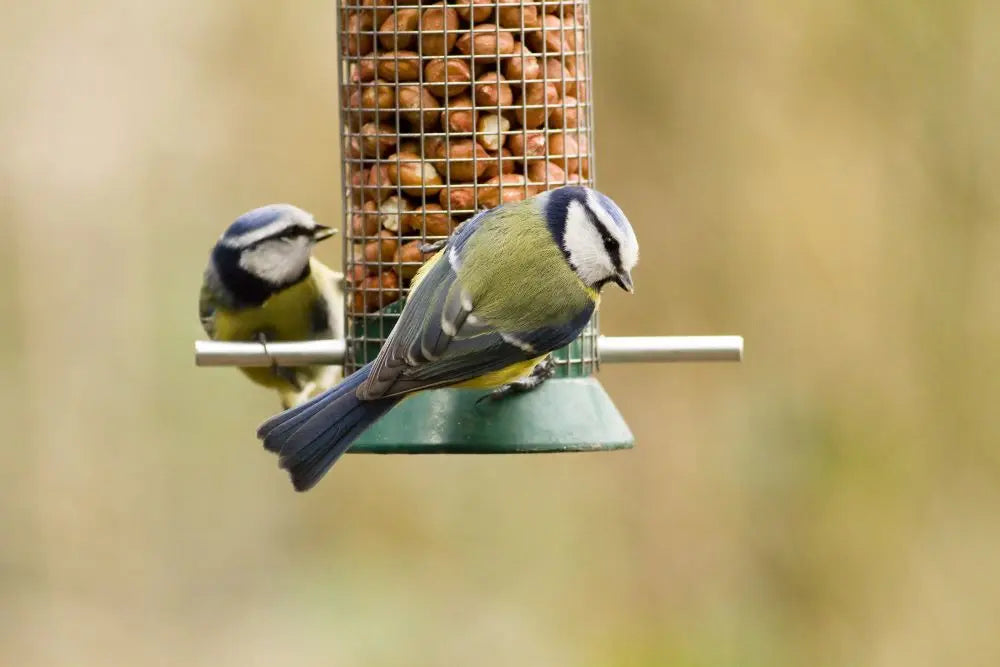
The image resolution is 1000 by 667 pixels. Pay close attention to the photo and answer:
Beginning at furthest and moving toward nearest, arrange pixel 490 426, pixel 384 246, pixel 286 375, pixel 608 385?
1. pixel 608 385
2. pixel 286 375
3. pixel 384 246
4. pixel 490 426

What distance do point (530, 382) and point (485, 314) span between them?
0.37 meters

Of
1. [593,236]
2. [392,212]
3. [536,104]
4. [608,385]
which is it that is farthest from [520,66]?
[608,385]

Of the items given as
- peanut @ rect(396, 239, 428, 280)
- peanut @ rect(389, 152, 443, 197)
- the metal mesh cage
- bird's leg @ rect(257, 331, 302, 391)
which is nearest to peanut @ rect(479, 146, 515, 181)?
the metal mesh cage

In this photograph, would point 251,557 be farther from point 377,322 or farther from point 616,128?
point 377,322

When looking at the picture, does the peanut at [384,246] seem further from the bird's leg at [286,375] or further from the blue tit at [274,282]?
the bird's leg at [286,375]

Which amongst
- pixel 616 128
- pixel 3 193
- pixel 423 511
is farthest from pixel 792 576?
pixel 3 193

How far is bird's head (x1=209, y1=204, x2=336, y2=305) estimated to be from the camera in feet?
12.4

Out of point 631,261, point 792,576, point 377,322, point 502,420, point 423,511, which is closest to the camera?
point 631,261

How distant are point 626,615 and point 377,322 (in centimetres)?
275

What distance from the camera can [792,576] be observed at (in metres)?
5.68

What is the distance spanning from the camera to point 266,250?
12.6 ft

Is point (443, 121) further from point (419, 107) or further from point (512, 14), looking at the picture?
point (512, 14)

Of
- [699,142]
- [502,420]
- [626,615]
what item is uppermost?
[699,142]

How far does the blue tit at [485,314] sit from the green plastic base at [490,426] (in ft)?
0.60
